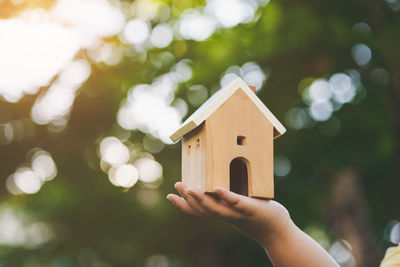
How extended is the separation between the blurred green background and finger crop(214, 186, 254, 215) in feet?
26.3

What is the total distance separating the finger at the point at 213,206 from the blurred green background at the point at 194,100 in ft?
26.4

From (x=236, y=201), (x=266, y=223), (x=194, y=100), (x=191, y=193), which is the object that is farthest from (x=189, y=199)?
(x=194, y=100)

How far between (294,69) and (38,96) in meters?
6.63

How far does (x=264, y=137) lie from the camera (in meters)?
2.78

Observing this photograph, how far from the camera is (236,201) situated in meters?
2.24

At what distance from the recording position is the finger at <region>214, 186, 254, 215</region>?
2209 mm

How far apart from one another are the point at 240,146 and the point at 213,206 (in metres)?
0.50

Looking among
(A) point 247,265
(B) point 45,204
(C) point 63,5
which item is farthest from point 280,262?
(A) point 247,265

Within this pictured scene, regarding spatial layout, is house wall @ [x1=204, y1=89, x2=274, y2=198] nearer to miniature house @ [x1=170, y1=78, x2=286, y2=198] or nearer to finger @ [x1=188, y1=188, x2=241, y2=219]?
miniature house @ [x1=170, y1=78, x2=286, y2=198]

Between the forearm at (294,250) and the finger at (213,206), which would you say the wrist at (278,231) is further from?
the finger at (213,206)

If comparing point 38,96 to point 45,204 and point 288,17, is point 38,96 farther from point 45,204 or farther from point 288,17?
point 288,17

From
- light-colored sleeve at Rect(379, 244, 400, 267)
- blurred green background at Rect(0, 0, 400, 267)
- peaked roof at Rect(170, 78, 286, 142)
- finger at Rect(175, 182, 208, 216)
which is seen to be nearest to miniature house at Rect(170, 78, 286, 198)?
peaked roof at Rect(170, 78, 286, 142)

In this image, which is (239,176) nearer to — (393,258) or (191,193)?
(191,193)

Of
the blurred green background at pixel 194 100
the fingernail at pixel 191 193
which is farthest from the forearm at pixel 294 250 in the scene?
the blurred green background at pixel 194 100
